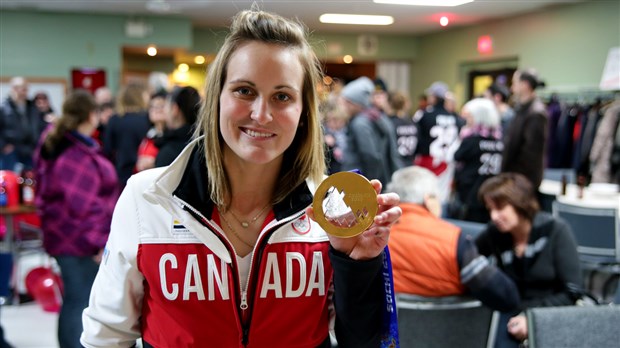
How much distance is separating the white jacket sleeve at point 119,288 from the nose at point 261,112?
0.98 ft

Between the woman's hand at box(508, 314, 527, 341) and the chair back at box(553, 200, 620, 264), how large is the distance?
5.18 ft

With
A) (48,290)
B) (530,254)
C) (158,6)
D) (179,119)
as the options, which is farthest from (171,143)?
(48,290)

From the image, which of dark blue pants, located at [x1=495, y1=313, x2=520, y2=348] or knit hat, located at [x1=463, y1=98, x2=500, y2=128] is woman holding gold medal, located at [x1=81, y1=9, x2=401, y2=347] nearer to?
dark blue pants, located at [x1=495, y1=313, x2=520, y2=348]

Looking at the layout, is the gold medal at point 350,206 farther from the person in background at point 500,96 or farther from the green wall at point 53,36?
the person in background at point 500,96

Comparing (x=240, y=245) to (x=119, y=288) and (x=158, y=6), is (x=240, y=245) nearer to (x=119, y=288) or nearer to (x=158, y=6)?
(x=119, y=288)

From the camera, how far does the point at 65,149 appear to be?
2898 mm

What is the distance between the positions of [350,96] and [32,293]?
2.78 metres

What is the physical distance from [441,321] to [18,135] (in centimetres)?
527

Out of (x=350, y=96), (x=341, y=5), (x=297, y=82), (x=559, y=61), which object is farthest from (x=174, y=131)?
(x=559, y=61)

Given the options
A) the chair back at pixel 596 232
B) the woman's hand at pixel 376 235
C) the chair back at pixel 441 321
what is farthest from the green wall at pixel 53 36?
the chair back at pixel 596 232

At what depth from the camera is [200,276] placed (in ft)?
3.60

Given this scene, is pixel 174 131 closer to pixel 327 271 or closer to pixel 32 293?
pixel 327 271

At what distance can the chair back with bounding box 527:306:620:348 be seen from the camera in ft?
5.86

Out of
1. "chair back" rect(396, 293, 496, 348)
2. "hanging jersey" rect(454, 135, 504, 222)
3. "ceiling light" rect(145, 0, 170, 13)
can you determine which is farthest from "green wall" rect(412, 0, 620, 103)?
"chair back" rect(396, 293, 496, 348)
